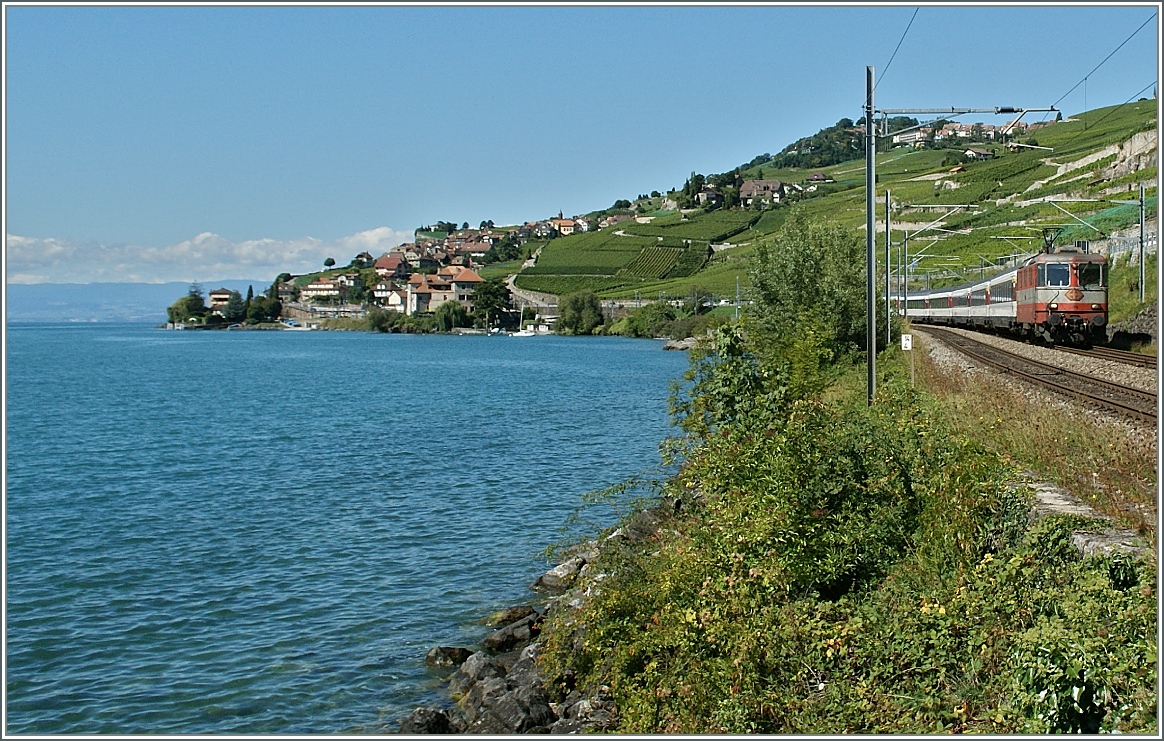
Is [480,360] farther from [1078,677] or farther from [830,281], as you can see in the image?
[1078,677]

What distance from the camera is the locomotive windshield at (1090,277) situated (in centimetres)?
3441

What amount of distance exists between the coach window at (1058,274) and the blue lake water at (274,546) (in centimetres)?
1551

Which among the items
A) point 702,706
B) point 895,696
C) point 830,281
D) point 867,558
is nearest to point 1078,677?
point 895,696

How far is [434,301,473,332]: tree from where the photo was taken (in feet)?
642

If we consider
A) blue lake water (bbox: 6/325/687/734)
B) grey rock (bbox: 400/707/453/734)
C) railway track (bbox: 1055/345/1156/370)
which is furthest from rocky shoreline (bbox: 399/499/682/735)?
railway track (bbox: 1055/345/1156/370)

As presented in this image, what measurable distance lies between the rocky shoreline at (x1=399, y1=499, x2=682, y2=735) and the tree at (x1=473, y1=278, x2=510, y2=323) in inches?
6793

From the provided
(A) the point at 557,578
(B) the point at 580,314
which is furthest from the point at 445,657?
(B) the point at 580,314

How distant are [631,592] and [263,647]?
7385 millimetres

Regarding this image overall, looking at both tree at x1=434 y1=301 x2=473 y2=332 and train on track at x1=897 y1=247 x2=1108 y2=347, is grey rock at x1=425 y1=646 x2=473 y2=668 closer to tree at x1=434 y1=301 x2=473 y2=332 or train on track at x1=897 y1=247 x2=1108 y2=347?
train on track at x1=897 y1=247 x2=1108 y2=347

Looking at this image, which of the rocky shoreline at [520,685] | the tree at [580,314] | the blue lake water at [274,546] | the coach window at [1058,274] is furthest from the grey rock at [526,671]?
the tree at [580,314]

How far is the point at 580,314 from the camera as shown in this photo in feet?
541

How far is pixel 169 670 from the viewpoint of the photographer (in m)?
16.0

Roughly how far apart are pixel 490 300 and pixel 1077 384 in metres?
171

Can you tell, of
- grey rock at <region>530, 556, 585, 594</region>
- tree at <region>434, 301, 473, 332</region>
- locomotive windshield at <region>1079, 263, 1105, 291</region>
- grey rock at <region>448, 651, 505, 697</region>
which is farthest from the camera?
tree at <region>434, 301, 473, 332</region>
